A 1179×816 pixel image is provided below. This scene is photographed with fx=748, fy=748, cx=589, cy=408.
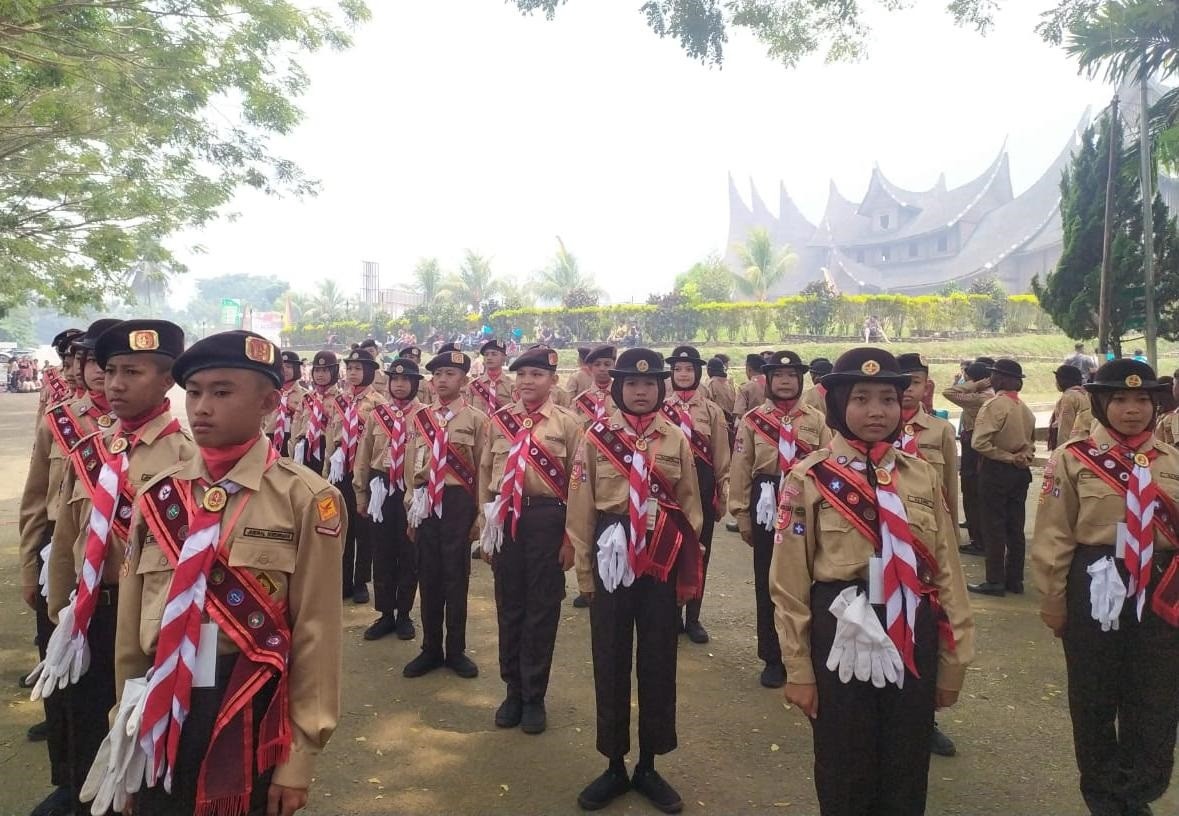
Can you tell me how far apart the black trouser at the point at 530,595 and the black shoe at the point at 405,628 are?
5.03ft

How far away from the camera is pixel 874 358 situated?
284cm

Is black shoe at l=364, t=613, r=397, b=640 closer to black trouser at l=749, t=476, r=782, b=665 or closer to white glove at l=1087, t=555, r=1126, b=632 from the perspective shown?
black trouser at l=749, t=476, r=782, b=665

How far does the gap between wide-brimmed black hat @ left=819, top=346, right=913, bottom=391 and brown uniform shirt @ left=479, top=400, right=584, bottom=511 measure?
6.95 feet

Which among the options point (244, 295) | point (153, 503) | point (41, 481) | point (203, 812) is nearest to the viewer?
point (203, 812)

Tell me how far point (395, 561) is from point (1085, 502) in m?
4.79

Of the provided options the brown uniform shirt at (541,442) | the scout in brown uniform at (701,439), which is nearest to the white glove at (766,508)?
the scout in brown uniform at (701,439)

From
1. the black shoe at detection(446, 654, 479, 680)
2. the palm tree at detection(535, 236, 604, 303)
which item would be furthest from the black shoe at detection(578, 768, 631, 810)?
the palm tree at detection(535, 236, 604, 303)

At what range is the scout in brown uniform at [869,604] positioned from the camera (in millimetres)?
2703

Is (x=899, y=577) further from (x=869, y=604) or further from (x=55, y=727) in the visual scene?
(x=55, y=727)

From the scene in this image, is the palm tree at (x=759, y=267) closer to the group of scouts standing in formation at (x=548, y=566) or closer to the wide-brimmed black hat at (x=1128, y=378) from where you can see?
the group of scouts standing in formation at (x=548, y=566)

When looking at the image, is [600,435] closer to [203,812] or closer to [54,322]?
[203,812]

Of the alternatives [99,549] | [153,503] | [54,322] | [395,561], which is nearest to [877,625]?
[153,503]

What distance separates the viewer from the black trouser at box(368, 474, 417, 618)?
238 inches

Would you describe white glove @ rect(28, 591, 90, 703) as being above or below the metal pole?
below
